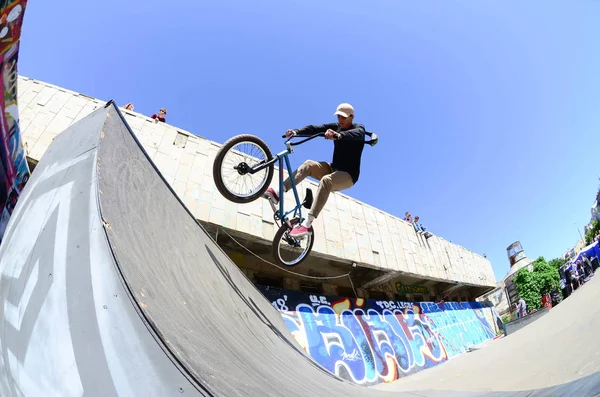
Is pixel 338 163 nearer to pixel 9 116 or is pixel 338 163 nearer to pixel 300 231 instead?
pixel 300 231

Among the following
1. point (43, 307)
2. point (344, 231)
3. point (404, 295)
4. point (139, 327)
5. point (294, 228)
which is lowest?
point (404, 295)

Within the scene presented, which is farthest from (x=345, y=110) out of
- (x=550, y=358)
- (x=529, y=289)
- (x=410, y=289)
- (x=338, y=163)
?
(x=529, y=289)

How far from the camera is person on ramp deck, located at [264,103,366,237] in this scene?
4422 mm

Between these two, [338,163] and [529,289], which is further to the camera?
[529,289]

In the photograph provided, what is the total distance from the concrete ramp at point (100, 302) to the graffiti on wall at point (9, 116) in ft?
6.48

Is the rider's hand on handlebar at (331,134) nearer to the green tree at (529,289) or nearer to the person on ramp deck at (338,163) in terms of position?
the person on ramp deck at (338,163)

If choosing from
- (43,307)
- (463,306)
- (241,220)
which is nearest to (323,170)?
(43,307)

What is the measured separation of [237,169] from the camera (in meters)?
4.11

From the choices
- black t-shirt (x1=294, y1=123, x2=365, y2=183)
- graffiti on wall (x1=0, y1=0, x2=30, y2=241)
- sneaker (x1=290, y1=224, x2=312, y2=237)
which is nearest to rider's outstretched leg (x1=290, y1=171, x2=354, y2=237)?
black t-shirt (x1=294, y1=123, x2=365, y2=183)

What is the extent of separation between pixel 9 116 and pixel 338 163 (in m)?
4.66

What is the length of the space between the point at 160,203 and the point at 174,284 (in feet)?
5.21

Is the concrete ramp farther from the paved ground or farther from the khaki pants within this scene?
the khaki pants

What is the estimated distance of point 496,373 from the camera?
3244 mm

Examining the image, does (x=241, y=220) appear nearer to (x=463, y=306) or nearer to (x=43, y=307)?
(x=43, y=307)
